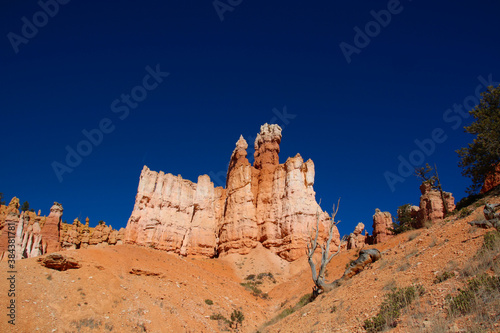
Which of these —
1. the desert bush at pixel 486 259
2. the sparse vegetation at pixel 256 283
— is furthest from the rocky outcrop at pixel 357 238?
the desert bush at pixel 486 259

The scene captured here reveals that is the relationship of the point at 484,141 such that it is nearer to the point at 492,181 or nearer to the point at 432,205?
the point at 492,181

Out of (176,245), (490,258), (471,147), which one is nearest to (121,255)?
(176,245)

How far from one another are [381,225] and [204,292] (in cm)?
3248

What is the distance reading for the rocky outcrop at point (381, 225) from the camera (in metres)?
50.2

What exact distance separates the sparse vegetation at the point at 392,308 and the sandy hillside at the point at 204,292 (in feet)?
1.19

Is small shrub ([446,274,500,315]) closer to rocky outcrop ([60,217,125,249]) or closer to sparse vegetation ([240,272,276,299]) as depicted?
sparse vegetation ([240,272,276,299])

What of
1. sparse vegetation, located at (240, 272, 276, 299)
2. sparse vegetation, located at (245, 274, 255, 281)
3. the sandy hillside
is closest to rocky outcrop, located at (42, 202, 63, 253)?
the sandy hillside

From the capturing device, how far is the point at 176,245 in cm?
5175

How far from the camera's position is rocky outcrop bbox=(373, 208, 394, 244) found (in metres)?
50.2

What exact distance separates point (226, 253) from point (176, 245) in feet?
26.6

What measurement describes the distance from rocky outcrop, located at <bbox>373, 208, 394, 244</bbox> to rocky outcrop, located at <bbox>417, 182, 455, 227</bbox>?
6.84 m

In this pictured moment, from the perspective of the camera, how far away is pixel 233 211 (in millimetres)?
57750

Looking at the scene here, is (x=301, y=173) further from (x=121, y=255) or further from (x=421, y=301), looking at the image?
(x=421, y=301)

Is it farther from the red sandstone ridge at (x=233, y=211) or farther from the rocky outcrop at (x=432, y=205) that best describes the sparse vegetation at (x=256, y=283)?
the rocky outcrop at (x=432, y=205)
